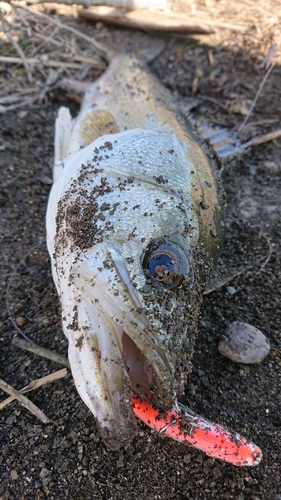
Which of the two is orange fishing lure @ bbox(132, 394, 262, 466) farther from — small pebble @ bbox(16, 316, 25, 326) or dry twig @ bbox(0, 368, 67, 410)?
small pebble @ bbox(16, 316, 25, 326)

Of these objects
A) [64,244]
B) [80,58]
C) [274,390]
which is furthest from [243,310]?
[80,58]

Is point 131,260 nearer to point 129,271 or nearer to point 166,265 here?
point 129,271

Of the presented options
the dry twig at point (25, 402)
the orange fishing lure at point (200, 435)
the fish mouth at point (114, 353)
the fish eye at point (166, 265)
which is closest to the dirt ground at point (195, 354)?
the dry twig at point (25, 402)

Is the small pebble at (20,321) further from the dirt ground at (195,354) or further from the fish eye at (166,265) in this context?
the fish eye at (166,265)

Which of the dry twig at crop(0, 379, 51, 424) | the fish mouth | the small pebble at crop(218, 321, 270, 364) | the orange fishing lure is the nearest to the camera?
the fish mouth

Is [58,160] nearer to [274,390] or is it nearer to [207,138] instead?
[207,138]

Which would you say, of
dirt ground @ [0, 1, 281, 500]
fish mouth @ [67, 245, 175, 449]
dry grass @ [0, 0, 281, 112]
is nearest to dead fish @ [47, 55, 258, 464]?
fish mouth @ [67, 245, 175, 449]
